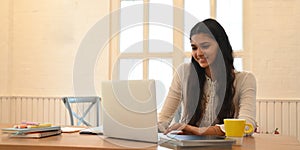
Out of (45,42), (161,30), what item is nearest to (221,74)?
(161,30)

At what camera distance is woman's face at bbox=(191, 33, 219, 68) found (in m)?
1.89

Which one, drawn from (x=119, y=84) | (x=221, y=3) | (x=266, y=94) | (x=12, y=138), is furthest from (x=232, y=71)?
(x=221, y=3)

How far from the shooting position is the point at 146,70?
4102 millimetres

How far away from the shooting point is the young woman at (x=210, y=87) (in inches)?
73.1

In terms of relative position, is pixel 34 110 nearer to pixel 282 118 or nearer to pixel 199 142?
pixel 282 118

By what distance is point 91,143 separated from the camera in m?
1.31

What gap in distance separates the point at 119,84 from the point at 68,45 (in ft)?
9.98

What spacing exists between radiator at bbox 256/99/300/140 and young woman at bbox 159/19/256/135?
188cm

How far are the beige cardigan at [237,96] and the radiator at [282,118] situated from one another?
1.86 meters

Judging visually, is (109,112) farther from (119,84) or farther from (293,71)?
(293,71)

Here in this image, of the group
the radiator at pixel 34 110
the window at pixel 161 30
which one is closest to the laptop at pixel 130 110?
the window at pixel 161 30

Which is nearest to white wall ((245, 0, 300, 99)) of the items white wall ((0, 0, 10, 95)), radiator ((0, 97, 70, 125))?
radiator ((0, 97, 70, 125))

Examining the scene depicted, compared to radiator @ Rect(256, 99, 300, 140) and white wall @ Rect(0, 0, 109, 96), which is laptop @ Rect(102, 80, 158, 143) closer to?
radiator @ Rect(256, 99, 300, 140)

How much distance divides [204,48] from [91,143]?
0.85 metres
